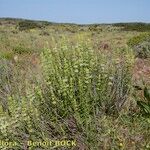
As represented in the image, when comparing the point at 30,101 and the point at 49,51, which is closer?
the point at 30,101

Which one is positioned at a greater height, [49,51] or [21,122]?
[49,51]

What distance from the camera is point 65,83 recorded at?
4496 millimetres

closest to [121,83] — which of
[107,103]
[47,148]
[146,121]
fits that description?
[107,103]

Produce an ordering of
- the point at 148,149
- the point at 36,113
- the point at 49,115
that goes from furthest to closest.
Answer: the point at 49,115 → the point at 36,113 → the point at 148,149

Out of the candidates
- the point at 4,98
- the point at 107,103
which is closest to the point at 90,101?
the point at 107,103

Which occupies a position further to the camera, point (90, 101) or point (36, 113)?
point (90, 101)

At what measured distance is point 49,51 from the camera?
4730 millimetres

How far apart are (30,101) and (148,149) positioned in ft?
4.35

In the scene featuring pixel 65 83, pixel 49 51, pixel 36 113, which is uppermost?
pixel 49 51

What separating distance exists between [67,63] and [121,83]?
825 mm

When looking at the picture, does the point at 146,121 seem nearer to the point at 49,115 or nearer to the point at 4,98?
the point at 49,115

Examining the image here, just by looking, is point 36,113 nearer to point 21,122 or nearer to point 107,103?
point 21,122

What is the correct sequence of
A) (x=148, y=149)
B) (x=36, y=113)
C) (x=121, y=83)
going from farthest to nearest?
(x=121, y=83)
(x=36, y=113)
(x=148, y=149)

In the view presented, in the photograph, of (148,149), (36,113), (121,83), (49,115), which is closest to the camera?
(148,149)
